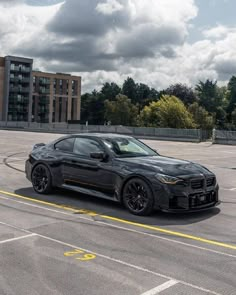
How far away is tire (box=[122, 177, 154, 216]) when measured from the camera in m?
7.10

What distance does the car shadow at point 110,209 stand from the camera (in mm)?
6989

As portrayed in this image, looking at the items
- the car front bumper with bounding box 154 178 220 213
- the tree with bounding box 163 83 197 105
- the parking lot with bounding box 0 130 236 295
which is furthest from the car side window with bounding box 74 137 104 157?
the tree with bounding box 163 83 197 105

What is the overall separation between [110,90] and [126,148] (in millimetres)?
125297

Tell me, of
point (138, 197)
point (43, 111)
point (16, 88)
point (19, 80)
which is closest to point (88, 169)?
point (138, 197)

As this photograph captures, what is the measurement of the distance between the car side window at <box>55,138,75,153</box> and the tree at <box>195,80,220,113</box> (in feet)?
302

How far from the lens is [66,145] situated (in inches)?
351

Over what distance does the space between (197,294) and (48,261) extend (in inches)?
70.5

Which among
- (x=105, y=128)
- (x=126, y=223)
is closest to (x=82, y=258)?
(x=126, y=223)

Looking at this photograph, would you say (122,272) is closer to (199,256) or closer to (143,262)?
(143,262)

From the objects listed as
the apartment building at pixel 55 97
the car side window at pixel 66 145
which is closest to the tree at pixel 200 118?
the apartment building at pixel 55 97

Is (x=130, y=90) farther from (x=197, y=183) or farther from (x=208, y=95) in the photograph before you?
(x=197, y=183)

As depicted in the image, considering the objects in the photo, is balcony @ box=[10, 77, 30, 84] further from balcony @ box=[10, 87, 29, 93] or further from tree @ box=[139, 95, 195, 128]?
tree @ box=[139, 95, 195, 128]

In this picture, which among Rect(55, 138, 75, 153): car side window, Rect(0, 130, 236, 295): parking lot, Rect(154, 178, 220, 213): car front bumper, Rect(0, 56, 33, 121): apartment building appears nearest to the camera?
Rect(0, 130, 236, 295): parking lot

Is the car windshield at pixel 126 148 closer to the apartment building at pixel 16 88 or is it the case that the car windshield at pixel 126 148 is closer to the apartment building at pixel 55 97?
the apartment building at pixel 16 88
